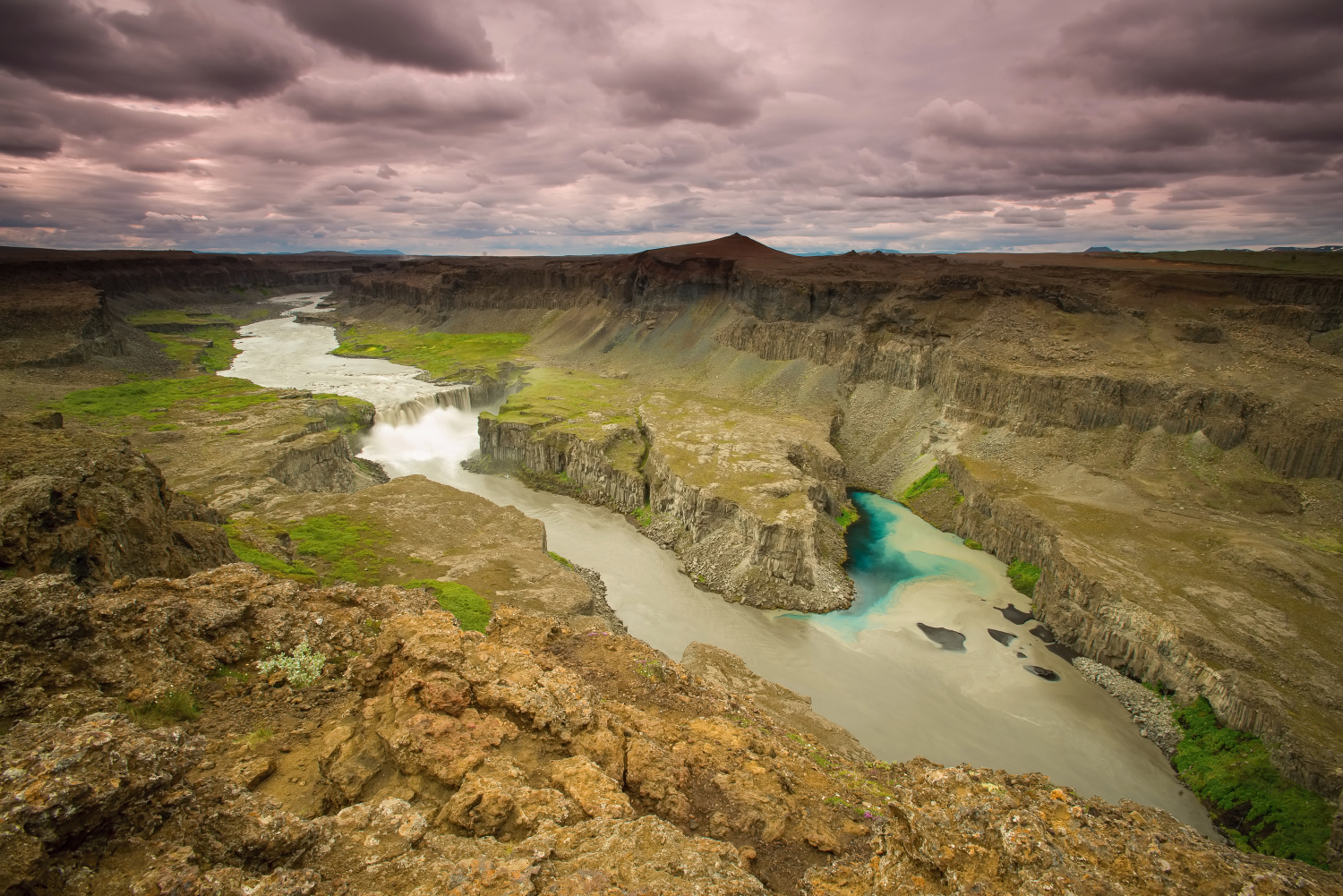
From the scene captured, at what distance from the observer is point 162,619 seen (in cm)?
1234

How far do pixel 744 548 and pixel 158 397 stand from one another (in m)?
80.9

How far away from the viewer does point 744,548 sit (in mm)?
46219

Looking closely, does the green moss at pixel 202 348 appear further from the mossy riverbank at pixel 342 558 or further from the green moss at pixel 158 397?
the mossy riverbank at pixel 342 558

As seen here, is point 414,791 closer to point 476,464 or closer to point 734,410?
point 476,464

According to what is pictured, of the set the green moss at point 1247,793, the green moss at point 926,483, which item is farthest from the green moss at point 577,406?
the green moss at point 1247,793

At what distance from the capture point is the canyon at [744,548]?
10172 millimetres

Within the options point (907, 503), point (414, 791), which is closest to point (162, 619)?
point (414, 791)

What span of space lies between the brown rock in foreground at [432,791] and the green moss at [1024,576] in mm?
33264

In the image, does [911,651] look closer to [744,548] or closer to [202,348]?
[744,548]

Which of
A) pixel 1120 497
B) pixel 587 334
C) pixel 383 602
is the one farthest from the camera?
pixel 587 334

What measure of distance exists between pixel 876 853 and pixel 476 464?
64367 millimetres

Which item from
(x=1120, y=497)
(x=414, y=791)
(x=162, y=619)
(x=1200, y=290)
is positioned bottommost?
(x=1120, y=497)

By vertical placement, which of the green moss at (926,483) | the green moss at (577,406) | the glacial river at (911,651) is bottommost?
the glacial river at (911,651)

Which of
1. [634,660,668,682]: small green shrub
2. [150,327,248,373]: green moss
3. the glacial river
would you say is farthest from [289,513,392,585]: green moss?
[150,327,248,373]: green moss
